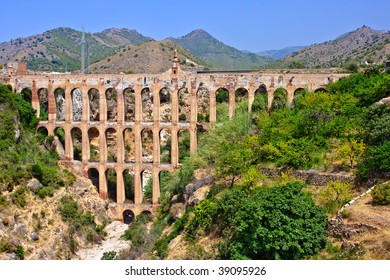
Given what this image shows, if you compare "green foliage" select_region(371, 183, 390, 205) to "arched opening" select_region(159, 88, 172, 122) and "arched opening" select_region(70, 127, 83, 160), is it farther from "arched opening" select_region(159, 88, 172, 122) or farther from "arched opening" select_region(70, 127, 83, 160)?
"arched opening" select_region(159, 88, 172, 122)

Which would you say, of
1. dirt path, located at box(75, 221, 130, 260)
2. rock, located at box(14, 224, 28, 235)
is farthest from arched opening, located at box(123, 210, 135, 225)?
rock, located at box(14, 224, 28, 235)

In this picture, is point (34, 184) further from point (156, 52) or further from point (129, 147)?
point (156, 52)

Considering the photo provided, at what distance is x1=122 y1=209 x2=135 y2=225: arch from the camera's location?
48.4m

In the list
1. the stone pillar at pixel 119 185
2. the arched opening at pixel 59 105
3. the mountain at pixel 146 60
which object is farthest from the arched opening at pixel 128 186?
the mountain at pixel 146 60

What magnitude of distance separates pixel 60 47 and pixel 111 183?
93346 mm

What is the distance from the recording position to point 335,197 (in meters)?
25.8

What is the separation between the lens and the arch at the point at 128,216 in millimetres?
A: 48438

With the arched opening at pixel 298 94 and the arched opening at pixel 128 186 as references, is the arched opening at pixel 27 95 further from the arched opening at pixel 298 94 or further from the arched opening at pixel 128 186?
the arched opening at pixel 298 94

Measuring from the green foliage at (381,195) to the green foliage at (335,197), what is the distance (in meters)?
1.55

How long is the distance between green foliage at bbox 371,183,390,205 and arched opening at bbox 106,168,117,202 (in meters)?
30.5

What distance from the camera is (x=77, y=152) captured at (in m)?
51.6

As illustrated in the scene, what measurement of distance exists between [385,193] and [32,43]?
137 metres

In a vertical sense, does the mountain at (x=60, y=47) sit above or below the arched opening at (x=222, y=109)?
above

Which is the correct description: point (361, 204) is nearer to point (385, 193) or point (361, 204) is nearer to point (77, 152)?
point (385, 193)
